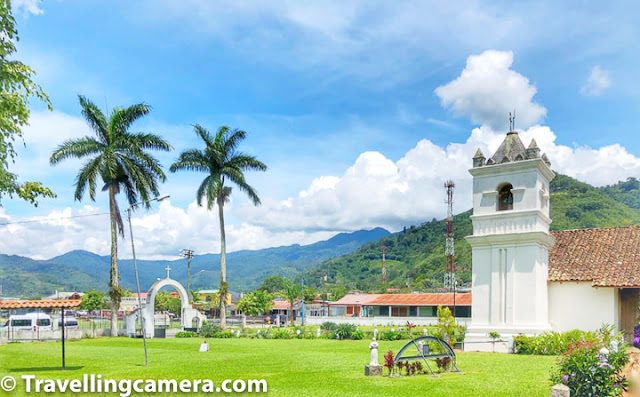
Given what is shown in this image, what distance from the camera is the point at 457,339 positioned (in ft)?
85.2

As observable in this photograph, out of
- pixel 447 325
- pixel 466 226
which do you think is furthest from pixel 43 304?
pixel 466 226

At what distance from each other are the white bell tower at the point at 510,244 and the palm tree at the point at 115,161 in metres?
20.9

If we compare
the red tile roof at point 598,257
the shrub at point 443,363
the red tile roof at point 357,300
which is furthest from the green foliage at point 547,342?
the red tile roof at point 357,300

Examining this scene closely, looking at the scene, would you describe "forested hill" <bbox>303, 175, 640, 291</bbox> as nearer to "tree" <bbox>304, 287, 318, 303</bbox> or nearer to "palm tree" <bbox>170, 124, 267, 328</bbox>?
"tree" <bbox>304, 287, 318, 303</bbox>

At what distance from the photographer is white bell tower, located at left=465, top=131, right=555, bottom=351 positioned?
23.1 meters

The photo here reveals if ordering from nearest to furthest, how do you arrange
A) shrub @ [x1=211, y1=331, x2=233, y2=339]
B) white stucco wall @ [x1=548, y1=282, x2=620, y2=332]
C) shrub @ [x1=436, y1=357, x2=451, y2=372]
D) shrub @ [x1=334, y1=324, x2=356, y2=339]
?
shrub @ [x1=436, y1=357, x2=451, y2=372] < white stucco wall @ [x1=548, y1=282, x2=620, y2=332] < shrub @ [x1=334, y1=324, x2=356, y2=339] < shrub @ [x1=211, y1=331, x2=233, y2=339]

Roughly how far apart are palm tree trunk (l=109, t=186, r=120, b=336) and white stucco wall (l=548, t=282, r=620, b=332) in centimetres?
2465

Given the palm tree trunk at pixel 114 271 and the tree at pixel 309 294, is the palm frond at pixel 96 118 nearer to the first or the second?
the palm tree trunk at pixel 114 271

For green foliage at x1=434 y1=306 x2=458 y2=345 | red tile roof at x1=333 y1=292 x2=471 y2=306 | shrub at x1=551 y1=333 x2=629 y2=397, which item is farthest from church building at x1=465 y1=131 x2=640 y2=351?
red tile roof at x1=333 y1=292 x2=471 y2=306

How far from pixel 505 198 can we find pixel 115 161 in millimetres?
23329

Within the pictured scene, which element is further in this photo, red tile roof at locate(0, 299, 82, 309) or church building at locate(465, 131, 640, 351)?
church building at locate(465, 131, 640, 351)

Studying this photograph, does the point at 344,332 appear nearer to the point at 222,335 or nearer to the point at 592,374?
the point at 222,335

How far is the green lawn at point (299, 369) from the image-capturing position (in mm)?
13547

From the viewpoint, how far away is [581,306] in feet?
79.0
